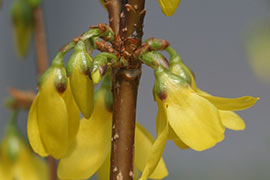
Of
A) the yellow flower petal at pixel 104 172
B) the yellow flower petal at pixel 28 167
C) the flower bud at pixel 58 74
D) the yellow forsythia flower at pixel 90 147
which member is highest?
the flower bud at pixel 58 74

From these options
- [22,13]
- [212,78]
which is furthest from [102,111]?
[212,78]

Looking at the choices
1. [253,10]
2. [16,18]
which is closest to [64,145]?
[16,18]

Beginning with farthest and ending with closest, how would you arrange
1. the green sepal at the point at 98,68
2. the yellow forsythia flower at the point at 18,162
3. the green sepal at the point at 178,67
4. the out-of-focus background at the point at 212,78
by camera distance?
the out-of-focus background at the point at 212,78 → the yellow forsythia flower at the point at 18,162 → the green sepal at the point at 178,67 → the green sepal at the point at 98,68

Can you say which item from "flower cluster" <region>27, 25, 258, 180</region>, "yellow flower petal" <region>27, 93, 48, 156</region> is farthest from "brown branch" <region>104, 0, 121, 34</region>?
"yellow flower petal" <region>27, 93, 48, 156</region>

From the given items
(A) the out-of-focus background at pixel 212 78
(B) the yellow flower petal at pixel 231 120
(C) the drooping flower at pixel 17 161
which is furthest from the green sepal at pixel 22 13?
(A) the out-of-focus background at pixel 212 78

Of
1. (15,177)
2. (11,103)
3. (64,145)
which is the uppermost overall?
(64,145)

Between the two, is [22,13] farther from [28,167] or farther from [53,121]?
[53,121]

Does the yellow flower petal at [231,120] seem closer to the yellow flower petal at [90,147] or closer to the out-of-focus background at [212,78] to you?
the yellow flower petal at [90,147]

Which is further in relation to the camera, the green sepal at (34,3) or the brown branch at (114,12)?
the green sepal at (34,3)

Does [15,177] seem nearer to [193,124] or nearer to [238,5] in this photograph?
[193,124]
